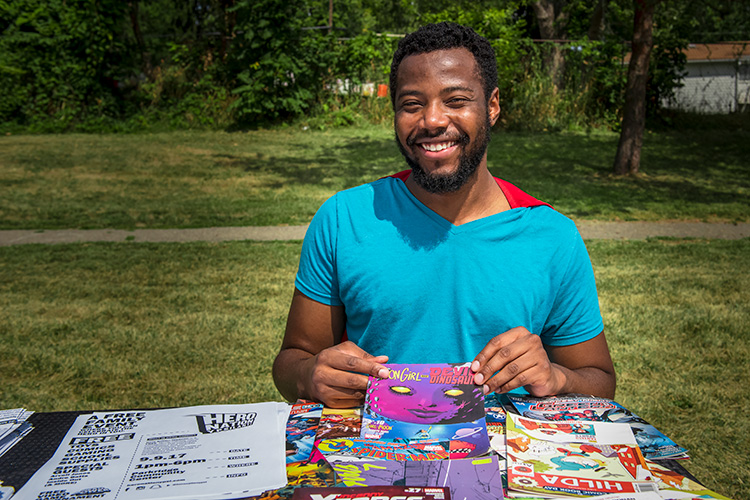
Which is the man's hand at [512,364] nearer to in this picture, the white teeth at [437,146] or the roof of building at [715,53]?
the white teeth at [437,146]

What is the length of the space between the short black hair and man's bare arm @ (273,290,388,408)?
771 millimetres

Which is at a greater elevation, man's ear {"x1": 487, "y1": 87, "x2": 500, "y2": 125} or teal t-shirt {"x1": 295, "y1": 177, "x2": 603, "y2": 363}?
man's ear {"x1": 487, "y1": 87, "x2": 500, "y2": 125}

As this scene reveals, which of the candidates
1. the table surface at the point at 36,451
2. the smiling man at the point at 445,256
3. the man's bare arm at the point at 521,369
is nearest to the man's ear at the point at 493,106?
the smiling man at the point at 445,256

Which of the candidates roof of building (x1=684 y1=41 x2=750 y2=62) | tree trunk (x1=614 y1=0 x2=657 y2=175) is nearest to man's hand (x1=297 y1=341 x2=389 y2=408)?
tree trunk (x1=614 y1=0 x2=657 y2=175)

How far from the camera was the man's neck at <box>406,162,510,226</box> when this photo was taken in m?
2.07

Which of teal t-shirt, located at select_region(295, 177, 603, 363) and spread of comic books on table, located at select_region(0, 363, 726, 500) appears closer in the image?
spread of comic books on table, located at select_region(0, 363, 726, 500)

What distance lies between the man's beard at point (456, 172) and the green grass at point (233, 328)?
2.55 meters

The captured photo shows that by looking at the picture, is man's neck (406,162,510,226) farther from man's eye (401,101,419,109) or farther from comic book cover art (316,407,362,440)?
comic book cover art (316,407,362,440)

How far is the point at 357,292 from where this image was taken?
1.97m

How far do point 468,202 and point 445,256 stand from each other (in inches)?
9.0

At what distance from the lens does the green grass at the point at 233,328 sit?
4.22 m

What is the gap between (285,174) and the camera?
11.9 metres

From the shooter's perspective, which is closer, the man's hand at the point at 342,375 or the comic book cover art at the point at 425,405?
the comic book cover art at the point at 425,405

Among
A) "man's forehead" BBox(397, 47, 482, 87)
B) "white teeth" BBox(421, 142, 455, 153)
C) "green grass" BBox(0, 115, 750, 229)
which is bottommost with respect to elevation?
"green grass" BBox(0, 115, 750, 229)
